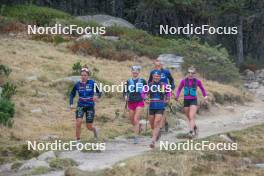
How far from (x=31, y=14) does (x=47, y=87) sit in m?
15.0

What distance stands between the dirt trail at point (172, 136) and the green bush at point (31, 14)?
44.6ft

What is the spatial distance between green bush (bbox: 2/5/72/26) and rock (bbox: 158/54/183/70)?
7534 mm

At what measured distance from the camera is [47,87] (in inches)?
926

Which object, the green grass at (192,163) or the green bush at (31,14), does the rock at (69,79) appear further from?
the green bush at (31,14)

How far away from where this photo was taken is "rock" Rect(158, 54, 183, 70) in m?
32.2

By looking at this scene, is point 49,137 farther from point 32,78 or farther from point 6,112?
point 32,78

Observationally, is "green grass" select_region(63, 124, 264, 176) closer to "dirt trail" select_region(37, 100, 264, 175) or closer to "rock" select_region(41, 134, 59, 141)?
"dirt trail" select_region(37, 100, 264, 175)

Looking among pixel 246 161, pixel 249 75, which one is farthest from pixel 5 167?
pixel 249 75

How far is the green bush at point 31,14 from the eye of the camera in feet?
122

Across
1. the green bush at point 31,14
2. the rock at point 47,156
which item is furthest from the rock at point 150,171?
the green bush at point 31,14

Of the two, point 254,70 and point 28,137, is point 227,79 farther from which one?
point 28,137

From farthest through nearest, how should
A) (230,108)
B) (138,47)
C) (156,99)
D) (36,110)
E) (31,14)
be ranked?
1. (31,14)
2. (138,47)
3. (230,108)
4. (36,110)
5. (156,99)

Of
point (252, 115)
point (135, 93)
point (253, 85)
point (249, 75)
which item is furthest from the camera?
point (249, 75)

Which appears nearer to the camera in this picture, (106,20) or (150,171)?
(150,171)
